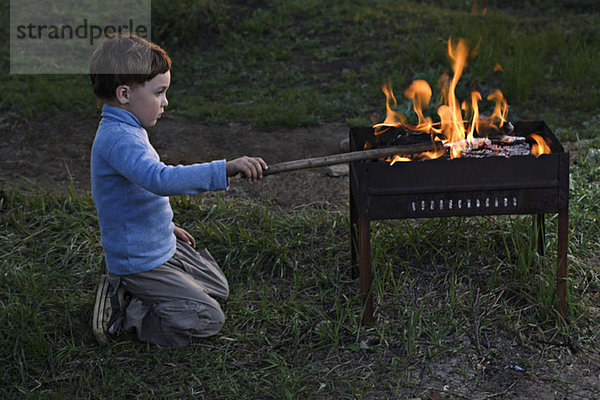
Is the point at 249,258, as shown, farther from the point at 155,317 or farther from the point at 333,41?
the point at 333,41

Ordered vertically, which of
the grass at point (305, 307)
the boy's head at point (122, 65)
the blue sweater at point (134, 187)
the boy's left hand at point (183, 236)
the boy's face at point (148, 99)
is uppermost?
the boy's head at point (122, 65)

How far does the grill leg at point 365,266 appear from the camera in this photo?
3.35 metres

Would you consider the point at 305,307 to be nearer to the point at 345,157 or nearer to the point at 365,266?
the point at 365,266

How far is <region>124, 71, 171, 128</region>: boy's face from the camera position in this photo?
338 centimetres

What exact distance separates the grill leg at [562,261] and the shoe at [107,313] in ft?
6.83

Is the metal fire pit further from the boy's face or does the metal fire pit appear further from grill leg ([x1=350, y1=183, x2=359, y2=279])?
the boy's face

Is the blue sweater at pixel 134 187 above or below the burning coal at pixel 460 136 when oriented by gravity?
below

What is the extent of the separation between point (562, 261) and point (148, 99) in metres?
2.06

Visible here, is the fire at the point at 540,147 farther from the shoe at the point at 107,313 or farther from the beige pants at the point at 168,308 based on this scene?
the shoe at the point at 107,313

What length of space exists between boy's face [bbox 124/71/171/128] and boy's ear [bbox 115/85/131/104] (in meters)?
0.01

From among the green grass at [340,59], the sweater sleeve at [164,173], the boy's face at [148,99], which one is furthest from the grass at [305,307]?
the green grass at [340,59]

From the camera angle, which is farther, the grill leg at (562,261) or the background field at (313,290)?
the grill leg at (562,261)

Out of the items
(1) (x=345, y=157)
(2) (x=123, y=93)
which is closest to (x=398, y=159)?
(1) (x=345, y=157)

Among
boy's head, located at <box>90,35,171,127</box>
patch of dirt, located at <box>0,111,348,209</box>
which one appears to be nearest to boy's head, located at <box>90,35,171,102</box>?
boy's head, located at <box>90,35,171,127</box>
